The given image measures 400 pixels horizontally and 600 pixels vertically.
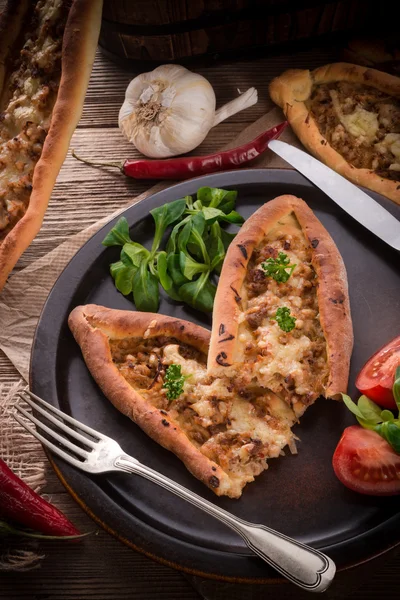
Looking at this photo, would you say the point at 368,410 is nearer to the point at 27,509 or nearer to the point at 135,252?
the point at 135,252

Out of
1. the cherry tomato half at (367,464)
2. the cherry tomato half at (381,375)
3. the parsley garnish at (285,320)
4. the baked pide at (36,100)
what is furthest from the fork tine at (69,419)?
the cherry tomato half at (381,375)

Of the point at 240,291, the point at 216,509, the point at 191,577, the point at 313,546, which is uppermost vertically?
the point at 240,291

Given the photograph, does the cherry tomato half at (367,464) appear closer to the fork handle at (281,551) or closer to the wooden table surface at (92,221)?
the fork handle at (281,551)

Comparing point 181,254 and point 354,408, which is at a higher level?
point 181,254

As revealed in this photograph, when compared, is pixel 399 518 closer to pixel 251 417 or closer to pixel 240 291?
pixel 251 417

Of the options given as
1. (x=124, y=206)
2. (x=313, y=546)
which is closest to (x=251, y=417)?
(x=313, y=546)

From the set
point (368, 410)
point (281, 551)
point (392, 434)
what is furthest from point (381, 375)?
point (281, 551)
